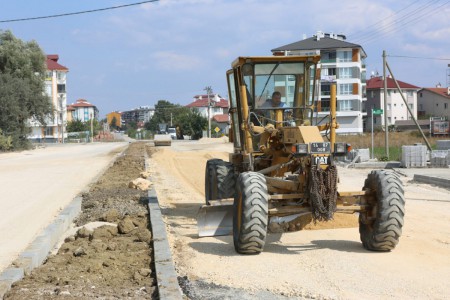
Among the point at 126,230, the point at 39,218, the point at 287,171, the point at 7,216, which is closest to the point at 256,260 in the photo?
the point at 287,171

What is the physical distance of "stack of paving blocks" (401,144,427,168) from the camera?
83.4 feet

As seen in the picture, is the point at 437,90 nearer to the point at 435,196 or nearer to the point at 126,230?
the point at 435,196

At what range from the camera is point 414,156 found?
2559cm

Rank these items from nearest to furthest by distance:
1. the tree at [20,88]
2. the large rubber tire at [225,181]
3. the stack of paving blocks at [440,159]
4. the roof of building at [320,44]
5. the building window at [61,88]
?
the large rubber tire at [225,181] < the stack of paving blocks at [440,159] < the tree at [20,88] < the roof of building at [320,44] < the building window at [61,88]

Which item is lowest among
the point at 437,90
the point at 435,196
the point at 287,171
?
the point at 435,196

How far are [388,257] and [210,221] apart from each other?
262 centimetres

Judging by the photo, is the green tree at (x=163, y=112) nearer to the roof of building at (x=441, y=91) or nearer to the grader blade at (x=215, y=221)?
the roof of building at (x=441, y=91)

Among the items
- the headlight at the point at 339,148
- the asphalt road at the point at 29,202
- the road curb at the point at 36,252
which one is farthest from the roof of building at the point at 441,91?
the headlight at the point at 339,148

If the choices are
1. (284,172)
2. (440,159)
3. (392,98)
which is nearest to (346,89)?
(392,98)

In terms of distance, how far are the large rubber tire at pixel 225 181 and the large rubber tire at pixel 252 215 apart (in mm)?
2909

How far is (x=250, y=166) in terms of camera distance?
31.8 ft

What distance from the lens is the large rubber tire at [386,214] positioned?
7.92m

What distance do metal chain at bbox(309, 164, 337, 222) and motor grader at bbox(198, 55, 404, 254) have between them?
0.04 ft

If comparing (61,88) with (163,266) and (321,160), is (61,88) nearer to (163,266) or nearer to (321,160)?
(321,160)
